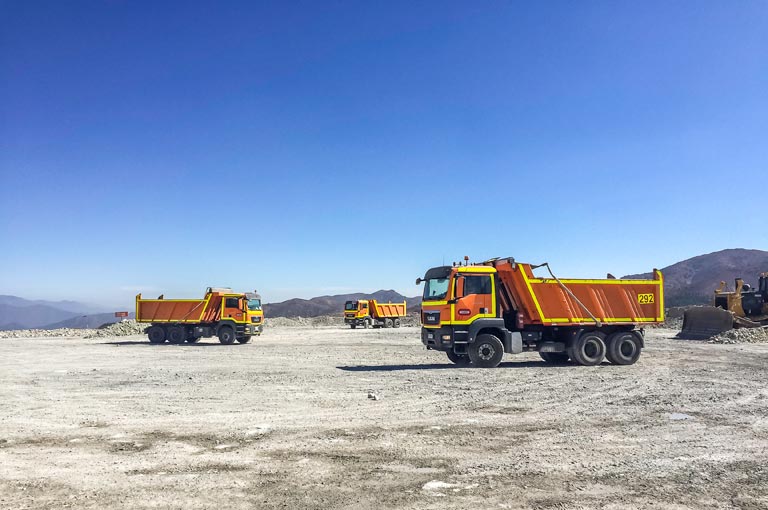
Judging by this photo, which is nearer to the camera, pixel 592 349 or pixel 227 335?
pixel 592 349

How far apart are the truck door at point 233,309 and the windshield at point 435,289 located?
1608 cm

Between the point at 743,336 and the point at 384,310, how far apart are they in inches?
1232

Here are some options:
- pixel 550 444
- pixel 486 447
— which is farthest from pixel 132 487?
pixel 550 444

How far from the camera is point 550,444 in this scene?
7355mm

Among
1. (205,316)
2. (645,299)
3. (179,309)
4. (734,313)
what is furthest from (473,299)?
(734,313)

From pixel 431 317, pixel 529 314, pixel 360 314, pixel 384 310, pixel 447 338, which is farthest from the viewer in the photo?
pixel 384 310

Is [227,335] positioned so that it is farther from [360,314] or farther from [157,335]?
[360,314]

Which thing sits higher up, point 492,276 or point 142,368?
point 492,276

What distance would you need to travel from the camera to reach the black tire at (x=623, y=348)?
57.0ft

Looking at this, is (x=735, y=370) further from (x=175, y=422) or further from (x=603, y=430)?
(x=175, y=422)

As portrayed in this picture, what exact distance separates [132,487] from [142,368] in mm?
12714

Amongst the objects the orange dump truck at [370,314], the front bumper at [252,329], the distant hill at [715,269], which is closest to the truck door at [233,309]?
the front bumper at [252,329]

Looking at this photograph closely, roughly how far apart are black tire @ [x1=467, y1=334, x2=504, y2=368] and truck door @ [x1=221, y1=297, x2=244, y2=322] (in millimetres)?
17234

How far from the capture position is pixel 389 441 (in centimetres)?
757
